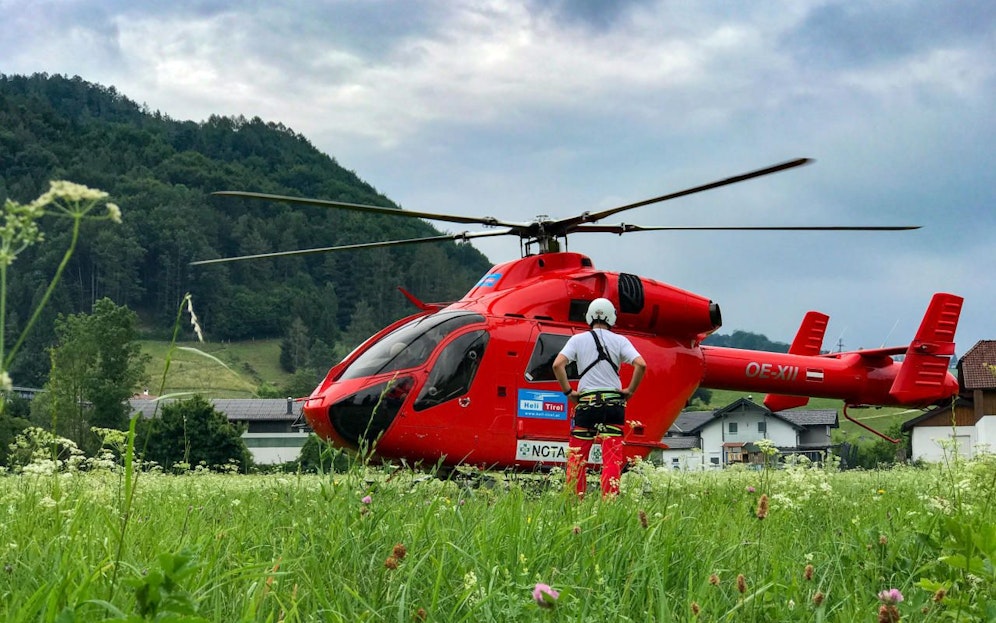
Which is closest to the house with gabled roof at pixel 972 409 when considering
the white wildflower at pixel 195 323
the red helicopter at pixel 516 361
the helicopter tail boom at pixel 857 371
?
the helicopter tail boom at pixel 857 371

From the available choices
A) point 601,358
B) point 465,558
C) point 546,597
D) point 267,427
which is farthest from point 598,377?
point 267,427

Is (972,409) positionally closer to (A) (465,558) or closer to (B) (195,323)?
(A) (465,558)

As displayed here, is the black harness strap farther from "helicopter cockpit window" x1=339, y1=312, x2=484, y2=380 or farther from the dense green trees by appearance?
the dense green trees

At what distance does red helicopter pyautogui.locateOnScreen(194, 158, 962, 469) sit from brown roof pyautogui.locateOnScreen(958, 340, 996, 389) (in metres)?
46.5

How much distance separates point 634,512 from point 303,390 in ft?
415

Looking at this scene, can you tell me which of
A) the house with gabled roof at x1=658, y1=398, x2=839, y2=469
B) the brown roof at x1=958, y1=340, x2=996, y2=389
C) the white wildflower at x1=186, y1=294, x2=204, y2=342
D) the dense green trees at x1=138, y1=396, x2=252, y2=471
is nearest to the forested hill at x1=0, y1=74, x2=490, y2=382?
the house with gabled roof at x1=658, y1=398, x2=839, y2=469

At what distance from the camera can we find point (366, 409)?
30.6 ft

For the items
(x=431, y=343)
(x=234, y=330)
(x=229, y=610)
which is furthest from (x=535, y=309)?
(x=234, y=330)

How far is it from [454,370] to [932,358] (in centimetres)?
904

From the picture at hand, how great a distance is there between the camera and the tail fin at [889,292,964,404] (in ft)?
45.8

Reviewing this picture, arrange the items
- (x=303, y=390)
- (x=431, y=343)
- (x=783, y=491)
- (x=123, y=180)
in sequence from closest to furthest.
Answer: (x=783, y=491)
(x=431, y=343)
(x=303, y=390)
(x=123, y=180)

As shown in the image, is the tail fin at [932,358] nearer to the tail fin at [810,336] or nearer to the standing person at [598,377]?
the tail fin at [810,336]

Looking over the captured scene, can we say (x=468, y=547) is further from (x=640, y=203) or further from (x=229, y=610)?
(x=640, y=203)

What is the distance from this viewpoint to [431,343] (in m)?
9.67
